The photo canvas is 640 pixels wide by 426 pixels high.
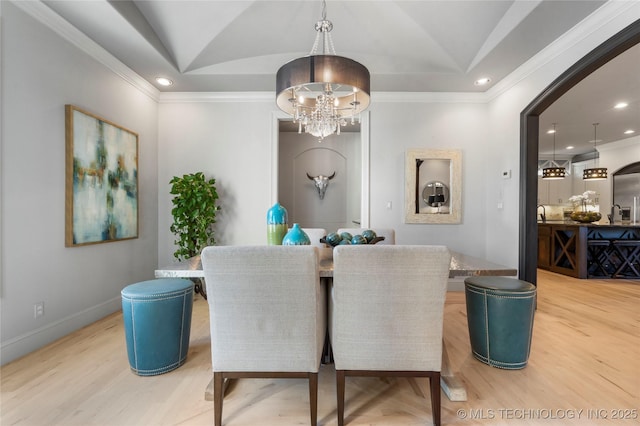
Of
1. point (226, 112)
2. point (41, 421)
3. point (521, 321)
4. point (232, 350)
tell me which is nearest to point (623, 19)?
point (521, 321)

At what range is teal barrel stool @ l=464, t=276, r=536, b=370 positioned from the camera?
2.00 meters

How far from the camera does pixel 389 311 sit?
4.78ft

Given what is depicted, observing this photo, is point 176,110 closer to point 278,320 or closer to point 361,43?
point 361,43

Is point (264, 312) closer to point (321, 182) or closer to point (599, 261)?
point (321, 182)

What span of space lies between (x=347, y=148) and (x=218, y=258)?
14.6 ft

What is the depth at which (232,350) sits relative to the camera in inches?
58.6

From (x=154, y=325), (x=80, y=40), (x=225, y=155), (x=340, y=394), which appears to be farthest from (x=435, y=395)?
(x=80, y=40)

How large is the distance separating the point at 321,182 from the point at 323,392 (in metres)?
3.95

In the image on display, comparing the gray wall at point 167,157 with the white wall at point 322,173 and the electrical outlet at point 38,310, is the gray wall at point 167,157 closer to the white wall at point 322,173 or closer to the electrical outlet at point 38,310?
the electrical outlet at point 38,310

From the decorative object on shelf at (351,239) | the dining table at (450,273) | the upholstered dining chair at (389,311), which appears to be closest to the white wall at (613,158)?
the dining table at (450,273)

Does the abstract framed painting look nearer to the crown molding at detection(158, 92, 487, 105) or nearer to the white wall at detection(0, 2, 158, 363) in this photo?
the white wall at detection(0, 2, 158, 363)

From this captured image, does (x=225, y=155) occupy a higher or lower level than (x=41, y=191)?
higher

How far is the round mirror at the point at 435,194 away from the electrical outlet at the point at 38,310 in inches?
162

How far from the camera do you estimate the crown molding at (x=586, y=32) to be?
7.45ft
